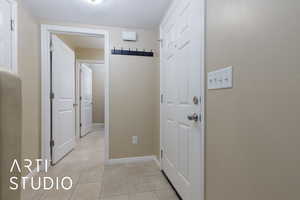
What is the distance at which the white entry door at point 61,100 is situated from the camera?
2.20 m

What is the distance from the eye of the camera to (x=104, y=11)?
1895 millimetres

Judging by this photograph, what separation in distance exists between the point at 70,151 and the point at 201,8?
295cm

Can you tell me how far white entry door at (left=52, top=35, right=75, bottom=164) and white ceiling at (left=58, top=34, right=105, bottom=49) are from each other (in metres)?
0.50

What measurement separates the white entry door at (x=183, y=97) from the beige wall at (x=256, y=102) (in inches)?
6.1

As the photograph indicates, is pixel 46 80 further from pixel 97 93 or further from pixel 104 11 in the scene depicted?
pixel 97 93

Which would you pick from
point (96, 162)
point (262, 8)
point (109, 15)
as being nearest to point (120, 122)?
point (96, 162)

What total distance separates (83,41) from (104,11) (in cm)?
156

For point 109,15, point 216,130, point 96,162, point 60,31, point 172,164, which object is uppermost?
point 109,15

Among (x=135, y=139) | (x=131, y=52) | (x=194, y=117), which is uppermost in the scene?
(x=131, y=52)

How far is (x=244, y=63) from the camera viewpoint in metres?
0.73

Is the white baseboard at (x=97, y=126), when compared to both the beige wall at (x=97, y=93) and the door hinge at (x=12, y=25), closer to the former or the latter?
the beige wall at (x=97, y=93)

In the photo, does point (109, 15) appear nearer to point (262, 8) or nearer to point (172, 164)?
point (262, 8)

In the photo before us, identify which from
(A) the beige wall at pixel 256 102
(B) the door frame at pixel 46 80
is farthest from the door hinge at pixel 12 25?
(A) the beige wall at pixel 256 102

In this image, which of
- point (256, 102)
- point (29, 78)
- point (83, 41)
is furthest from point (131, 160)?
point (83, 41)
